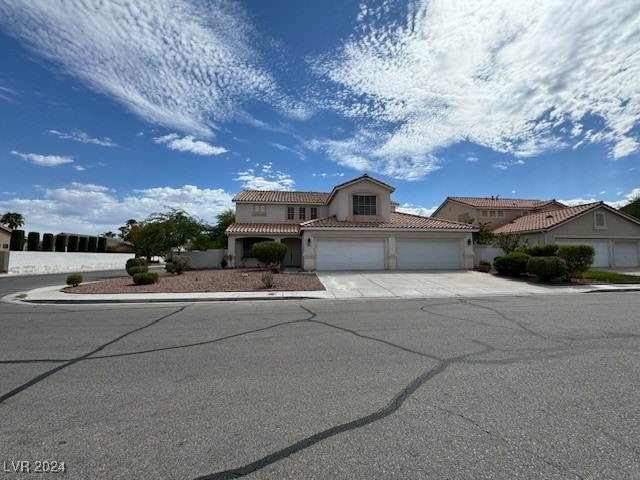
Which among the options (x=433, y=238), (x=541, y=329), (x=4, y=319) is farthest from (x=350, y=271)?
(x=4, y=319)

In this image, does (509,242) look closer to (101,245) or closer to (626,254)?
(626,254)

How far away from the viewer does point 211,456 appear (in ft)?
8.84

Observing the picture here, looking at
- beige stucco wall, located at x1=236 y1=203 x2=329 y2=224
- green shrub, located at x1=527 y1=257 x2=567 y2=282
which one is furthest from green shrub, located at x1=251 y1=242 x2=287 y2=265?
green shrub, located at x1=527 y1=257 x2=567 y2=282

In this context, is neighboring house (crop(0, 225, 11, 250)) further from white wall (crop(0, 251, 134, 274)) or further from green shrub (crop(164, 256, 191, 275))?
green shrub (crop(164, 256, 191, 275))

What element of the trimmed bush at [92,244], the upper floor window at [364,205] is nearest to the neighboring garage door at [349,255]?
the upper floor window at [364,205]

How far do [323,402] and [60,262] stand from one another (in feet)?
123

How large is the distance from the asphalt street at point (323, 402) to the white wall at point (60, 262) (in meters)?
27.6

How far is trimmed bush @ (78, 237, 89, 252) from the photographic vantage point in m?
37.8

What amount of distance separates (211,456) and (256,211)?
91.4ft

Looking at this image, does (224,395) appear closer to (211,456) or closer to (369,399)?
(211,456)

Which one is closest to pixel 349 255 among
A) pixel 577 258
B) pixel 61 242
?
pixel 577 258

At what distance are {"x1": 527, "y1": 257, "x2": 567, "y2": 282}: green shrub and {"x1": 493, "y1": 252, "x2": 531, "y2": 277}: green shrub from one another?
54.8 inches

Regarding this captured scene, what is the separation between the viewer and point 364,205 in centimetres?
2502

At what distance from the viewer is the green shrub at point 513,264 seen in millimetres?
18578
